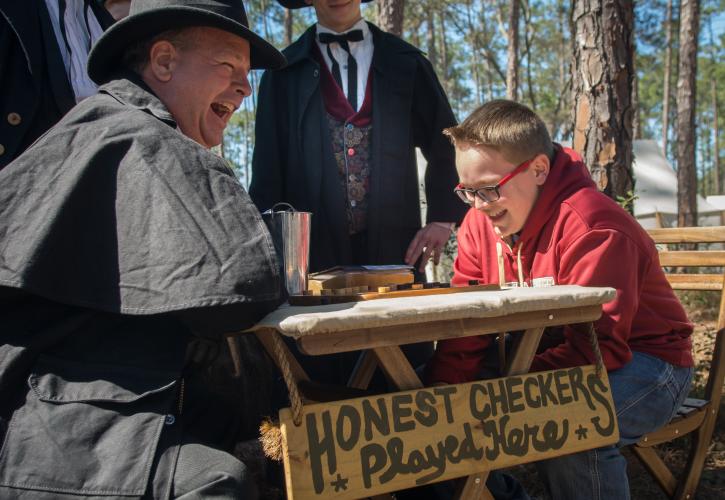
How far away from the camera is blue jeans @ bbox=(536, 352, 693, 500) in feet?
5.67

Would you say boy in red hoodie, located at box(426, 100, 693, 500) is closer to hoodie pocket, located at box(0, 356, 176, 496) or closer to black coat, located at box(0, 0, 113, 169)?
hoodie pocket, located at box(0, 356, 176, 496)

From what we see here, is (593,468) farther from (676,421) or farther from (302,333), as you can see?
(302,333)

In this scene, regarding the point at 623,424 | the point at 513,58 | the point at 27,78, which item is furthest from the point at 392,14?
the point at 513,58

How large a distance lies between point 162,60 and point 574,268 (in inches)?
50.1

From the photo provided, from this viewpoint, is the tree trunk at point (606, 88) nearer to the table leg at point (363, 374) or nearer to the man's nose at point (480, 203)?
the man's nose at point (480, 203)

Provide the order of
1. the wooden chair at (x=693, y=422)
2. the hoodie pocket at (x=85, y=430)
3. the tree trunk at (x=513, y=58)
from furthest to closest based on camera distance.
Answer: the tree trunk at (x=513, y=58)
the wooden chair at (x=693, y=422)
the hoodie pocket at (x=85, y=430)

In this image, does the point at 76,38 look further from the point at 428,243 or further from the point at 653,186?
the point at 653,186

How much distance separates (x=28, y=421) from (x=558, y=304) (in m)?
1.15

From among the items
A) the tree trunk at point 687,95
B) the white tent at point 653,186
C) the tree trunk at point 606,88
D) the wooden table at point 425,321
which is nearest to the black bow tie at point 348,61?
the wooden table at point 425,321

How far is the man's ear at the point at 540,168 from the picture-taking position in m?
2.07

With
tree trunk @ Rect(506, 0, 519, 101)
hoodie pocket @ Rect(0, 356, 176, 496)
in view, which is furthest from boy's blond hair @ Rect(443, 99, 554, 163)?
tree trunk @ Rect(506, 0, 519, 101)

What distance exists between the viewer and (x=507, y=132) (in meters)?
2.02

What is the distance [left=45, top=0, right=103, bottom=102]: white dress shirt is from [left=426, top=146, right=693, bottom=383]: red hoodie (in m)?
1.61

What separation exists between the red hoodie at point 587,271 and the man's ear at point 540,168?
2 centimetres
